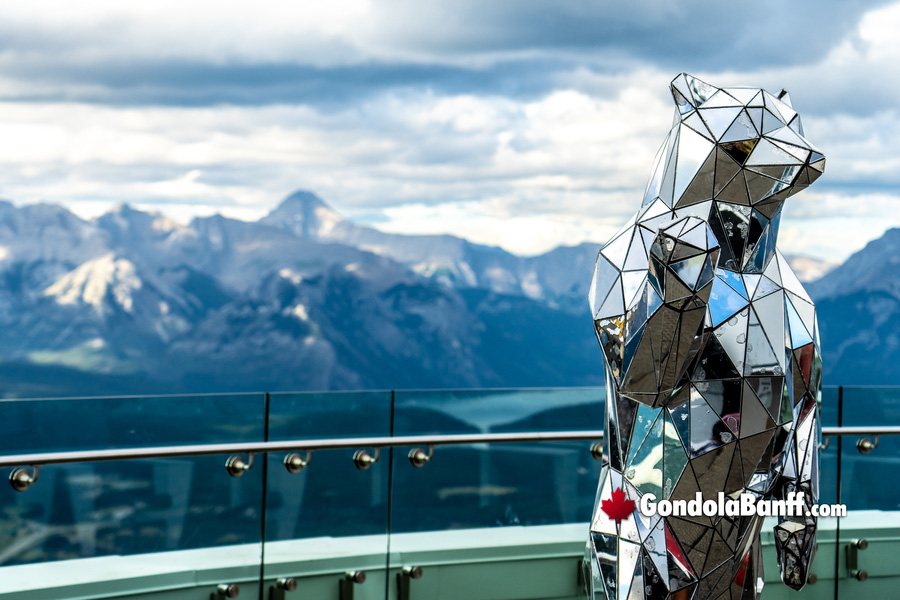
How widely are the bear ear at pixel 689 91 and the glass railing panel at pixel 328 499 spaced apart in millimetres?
1957

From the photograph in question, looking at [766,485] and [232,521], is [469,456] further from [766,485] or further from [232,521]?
[766,485]

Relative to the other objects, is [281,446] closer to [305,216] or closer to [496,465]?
[496,465]

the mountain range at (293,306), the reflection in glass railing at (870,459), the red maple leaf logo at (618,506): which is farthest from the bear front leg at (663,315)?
the mountain range at (293,306)

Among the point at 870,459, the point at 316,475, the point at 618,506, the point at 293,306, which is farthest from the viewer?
the point at 293,306

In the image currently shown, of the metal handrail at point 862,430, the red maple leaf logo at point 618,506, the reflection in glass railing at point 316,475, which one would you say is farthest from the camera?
the metal handrail at point 862,430

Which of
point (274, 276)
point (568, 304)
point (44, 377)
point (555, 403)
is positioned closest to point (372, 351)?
point (274, 276)

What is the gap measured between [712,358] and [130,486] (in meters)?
2.26

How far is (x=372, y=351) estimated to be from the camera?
3809 inches

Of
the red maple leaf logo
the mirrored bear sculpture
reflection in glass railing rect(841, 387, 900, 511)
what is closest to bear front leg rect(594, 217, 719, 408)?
the mirrored bear sculpture

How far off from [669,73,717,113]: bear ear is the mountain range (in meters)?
81.4

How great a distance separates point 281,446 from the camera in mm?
3629

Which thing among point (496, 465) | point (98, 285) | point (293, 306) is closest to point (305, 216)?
point (293, 306)

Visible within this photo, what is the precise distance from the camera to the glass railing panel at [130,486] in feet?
10.8

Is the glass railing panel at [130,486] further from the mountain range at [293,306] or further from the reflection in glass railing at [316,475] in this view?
the mountain range at [293,306]
